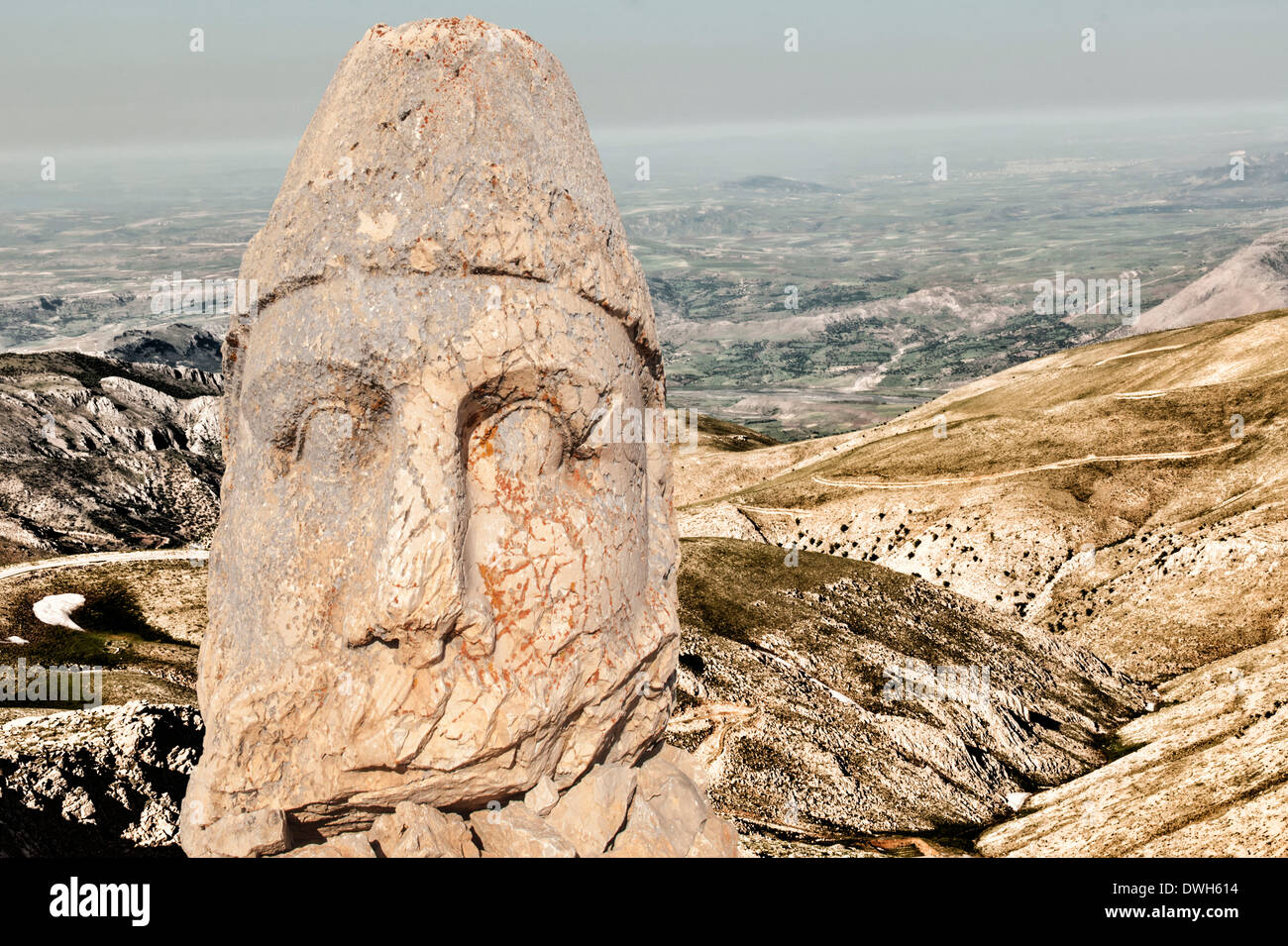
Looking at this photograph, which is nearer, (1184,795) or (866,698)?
(1184,795)

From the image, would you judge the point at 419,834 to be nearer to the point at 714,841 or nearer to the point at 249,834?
the point at 249,834

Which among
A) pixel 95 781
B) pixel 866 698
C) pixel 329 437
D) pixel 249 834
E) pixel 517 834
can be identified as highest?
pixel 329 437

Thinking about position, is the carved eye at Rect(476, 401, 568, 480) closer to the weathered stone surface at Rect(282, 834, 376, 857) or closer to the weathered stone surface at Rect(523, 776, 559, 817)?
the weathered stone surface at Rect(523, 776, 559, 817)

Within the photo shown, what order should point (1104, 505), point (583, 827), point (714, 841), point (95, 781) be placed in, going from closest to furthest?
point (583, 827) < point (714, 841) < point (95, 781) < point (1104, 505)

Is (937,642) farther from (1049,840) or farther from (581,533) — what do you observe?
(581,533)

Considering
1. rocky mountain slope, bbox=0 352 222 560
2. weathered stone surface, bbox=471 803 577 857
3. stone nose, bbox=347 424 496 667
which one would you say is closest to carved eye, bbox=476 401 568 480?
stone nose, bbox=347 424 496 667

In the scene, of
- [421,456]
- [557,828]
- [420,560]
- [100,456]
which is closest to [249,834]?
[557,828]

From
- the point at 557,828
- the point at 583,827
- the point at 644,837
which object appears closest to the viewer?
the point at 557,828

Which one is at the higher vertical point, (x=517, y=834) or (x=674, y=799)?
(x=517, y=834)
